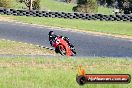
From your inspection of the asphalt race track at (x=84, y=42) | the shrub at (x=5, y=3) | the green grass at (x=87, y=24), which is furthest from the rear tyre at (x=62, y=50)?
the shrub at (x=5, y=3)

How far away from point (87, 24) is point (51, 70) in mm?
23462

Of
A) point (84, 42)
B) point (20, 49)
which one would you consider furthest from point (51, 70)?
point (84, 42)

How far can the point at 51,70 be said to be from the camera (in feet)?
38.0

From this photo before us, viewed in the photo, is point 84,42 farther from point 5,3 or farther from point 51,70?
point 5,3

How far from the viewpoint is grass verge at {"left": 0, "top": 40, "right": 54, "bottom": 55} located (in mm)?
17734

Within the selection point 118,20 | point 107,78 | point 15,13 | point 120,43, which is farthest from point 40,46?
point 118,20

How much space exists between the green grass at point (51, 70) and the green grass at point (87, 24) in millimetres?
16806

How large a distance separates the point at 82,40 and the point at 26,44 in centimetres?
472

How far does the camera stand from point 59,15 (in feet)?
128

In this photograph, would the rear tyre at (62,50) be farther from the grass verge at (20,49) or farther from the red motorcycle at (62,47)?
the grass verge at (20,49)

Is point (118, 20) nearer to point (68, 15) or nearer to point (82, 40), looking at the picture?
point (68, 15)

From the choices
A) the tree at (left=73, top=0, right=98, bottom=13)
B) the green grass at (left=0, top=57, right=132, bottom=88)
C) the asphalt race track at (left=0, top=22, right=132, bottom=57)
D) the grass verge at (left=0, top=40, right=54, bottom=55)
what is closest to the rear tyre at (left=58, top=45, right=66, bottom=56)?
the green grass at (left=0, top=57, right=132, bottom=88)

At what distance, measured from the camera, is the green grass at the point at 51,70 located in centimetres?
946

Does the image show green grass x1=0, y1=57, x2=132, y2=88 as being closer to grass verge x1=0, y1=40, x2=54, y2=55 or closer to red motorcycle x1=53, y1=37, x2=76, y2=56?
red motorcycle x1=53, y1=37, x2=76, y2=56
